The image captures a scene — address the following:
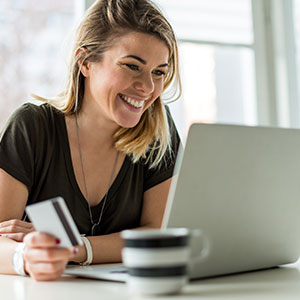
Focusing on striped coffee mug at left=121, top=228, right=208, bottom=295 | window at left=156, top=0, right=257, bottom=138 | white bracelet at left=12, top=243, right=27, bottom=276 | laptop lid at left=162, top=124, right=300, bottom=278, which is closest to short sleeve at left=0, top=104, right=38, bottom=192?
white bracelet at left=12, top=243, right=27, bottom=276

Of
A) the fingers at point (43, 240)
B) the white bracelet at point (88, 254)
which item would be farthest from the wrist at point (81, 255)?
the fingers at point (43, 240)

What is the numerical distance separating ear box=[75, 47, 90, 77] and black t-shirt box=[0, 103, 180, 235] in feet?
0.51

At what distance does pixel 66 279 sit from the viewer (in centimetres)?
101

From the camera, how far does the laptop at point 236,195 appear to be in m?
0.88

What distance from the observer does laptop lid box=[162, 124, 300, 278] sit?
2.89 feet

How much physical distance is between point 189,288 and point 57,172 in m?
0.79

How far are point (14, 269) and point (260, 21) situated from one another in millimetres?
2775

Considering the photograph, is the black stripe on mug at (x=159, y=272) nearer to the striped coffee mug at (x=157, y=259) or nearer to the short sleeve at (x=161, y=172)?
the striped coffee mug at (x=157, y=259)

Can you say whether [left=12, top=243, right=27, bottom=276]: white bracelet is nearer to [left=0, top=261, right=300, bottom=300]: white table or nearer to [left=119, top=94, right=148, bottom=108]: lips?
[left=0, top=261, right=300, bottom=300]: white table

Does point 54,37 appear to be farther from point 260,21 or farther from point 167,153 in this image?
point 167,153

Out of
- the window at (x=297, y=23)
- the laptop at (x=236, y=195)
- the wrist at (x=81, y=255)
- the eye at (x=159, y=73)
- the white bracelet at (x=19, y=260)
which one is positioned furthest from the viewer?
the window at (x=297, y=23)

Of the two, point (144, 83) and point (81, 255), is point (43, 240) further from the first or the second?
point (144, 83)

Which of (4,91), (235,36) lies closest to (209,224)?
(4,91)

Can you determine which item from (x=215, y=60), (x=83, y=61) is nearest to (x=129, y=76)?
(x=83, y=61)
